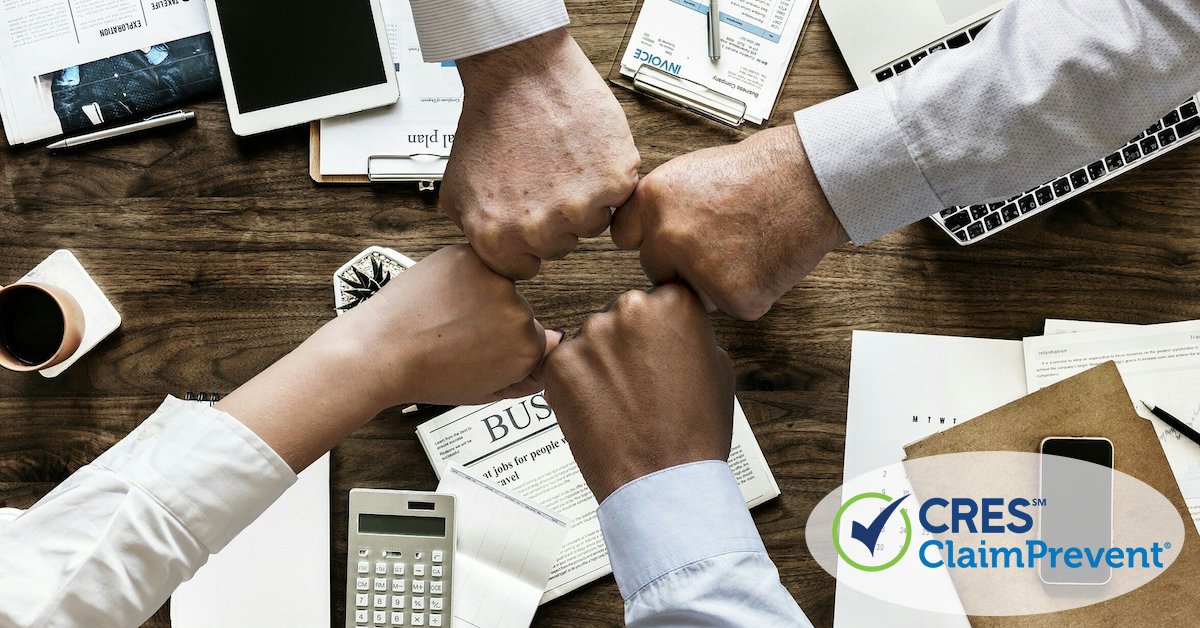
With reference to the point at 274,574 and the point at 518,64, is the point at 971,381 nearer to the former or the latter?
the point at 518,64

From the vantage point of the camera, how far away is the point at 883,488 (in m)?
1.05

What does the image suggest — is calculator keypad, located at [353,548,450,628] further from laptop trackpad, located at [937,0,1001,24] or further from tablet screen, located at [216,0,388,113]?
laptop trackpad, located at [937,0,1001,24]

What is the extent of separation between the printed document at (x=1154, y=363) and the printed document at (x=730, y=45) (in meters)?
0.42

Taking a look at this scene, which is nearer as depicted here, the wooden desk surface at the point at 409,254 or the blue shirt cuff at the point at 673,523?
the blue shirt cuff at the point at 673,523

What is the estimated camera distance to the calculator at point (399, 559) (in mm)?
1021

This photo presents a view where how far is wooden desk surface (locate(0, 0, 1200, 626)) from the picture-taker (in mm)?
1041

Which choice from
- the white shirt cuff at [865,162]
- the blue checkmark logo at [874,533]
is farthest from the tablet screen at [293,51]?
the blue checkmark logo at [874,533]

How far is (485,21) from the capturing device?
880 millimetres

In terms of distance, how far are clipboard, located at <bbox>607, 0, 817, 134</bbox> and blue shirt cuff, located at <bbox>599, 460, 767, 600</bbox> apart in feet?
1.41

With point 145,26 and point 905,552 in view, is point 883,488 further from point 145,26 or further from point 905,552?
point 145,26

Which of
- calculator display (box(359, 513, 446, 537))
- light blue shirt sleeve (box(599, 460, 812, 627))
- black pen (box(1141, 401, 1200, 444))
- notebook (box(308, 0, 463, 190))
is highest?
notebook (box(308, 0, 463, 190))

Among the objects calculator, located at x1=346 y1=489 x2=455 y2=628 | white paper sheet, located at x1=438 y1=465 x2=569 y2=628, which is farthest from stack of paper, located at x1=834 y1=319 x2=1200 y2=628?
calculator, located at x1=346 y1=489 x2=455 y2=628

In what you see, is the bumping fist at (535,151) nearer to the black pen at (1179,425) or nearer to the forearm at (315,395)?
the forearm at (315,395)

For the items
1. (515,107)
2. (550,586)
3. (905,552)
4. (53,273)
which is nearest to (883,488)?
(905,552)
